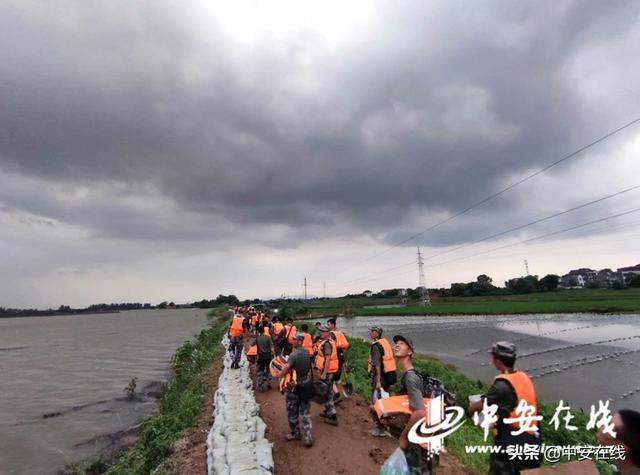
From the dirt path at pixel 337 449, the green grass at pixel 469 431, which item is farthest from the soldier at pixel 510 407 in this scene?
the green grass at pixel 469 431

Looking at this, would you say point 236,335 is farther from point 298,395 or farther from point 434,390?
point 434,390

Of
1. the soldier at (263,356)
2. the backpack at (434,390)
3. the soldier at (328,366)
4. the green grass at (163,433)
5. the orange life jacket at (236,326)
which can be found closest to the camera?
the backpack at (434,390)

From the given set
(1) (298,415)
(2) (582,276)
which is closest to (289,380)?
(1) (298,415)

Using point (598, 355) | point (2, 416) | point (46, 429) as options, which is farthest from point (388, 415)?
point (598, 355)

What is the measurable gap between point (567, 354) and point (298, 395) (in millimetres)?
25825

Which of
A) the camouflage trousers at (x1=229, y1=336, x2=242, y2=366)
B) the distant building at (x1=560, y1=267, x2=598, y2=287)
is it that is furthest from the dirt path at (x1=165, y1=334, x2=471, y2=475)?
the distant building at (x1=560, y1=267, x2=598, y2=287)

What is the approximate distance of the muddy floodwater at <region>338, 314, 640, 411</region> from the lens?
17.2 m

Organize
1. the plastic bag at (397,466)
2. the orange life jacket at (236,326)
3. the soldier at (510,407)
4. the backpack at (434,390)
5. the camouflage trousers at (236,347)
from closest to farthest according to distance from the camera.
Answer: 1. the soldier at (510,407)
2. the plastic bag at (397,466)
3. the backpack at (434,390)
4. the orange life jacket at (236,326)
5. the camouflage trousers at (236,347)

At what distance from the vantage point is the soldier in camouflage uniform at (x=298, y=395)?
298 inches

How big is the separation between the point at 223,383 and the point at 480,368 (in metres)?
16.7

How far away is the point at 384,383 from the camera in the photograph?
8.23 m

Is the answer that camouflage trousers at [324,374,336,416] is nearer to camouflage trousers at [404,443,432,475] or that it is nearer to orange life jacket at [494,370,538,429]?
camouflage trousers at [404,443,432,475]

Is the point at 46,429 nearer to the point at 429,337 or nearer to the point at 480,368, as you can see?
the point at 480,368

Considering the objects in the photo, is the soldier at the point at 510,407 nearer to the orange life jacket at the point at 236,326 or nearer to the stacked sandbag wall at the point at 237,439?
the stacked sandbag wall at the point at 237,439
